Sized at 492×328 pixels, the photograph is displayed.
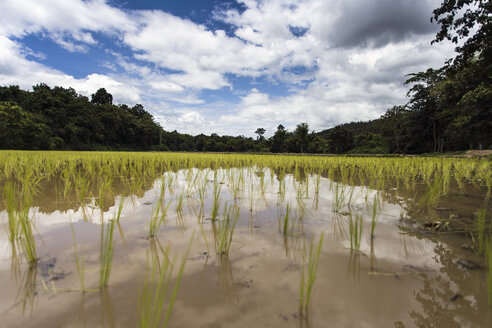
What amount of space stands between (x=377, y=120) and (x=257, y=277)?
1304 inches

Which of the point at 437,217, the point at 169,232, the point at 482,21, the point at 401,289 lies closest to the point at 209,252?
the point at 169,232

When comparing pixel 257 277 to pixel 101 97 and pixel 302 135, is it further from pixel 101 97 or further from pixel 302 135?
pixel 101 97

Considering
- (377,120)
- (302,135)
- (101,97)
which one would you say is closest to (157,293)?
(377,120)

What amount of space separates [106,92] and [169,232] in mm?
67653

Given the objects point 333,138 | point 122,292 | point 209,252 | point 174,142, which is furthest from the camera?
point 174,142

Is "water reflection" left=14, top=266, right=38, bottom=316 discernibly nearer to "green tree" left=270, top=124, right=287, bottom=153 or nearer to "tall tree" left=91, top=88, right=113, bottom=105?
"green tree" left=270, top=124, right=287, bottom=153

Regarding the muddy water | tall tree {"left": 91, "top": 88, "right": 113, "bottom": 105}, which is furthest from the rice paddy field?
tall tree {"left": 91, "top": 88, "right": 113, "bottom": 105}

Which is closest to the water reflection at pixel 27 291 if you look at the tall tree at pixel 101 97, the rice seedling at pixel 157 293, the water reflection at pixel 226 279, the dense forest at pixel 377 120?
the rice seedling at pixel 157 293

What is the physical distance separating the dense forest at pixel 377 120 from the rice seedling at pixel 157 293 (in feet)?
27.6

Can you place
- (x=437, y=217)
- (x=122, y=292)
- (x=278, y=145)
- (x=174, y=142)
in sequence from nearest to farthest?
(x=122, y=292) < (x=437, y=217) < (x=278, y=145) < (x=174, y=142)

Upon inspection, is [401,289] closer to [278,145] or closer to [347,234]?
[347,234]

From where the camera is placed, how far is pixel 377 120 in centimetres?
2870

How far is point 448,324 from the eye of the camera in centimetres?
69

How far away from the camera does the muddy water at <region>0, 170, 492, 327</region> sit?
2.35 feet
